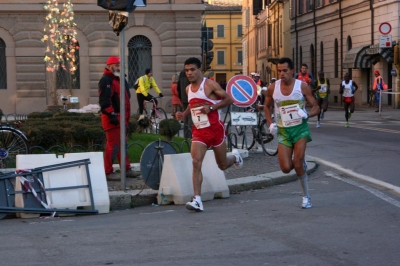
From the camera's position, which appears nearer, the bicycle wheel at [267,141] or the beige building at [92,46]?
the bicycle wheel at [267,141]

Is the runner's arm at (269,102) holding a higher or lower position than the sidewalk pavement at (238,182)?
higher

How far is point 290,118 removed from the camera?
31.2 feet

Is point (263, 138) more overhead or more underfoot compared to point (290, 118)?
more underfoot

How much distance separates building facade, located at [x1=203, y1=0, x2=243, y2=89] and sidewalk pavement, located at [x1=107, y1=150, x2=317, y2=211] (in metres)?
90.1

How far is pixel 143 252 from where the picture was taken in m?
6.94

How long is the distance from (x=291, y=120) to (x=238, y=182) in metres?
2.25

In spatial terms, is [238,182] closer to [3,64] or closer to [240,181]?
[240,181]

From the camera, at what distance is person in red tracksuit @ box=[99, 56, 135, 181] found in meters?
11.4

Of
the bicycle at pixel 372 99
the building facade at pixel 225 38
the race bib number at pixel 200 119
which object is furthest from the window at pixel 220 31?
the race bib number at pixel 200 119

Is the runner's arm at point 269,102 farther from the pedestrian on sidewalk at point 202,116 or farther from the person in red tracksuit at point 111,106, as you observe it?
the person in red tracksuit at point 111,106

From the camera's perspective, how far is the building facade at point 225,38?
10488cm

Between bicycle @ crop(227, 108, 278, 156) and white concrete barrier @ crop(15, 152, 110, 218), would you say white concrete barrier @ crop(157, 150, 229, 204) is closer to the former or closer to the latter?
white concrete barrier @ crop(15, 152, 110, 218)

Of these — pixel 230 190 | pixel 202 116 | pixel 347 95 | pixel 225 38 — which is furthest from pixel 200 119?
pixel 225 38

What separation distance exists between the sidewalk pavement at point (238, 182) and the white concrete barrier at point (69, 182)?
1.52 feet
